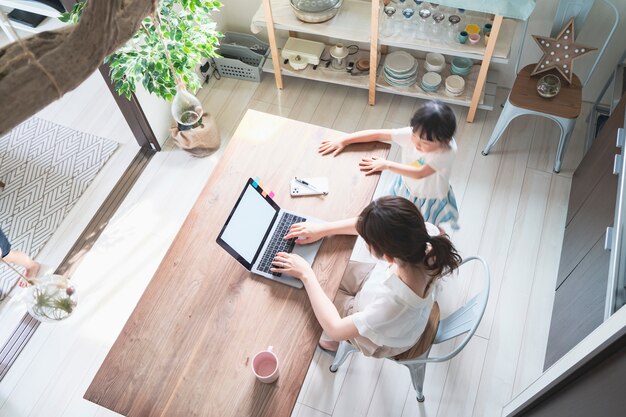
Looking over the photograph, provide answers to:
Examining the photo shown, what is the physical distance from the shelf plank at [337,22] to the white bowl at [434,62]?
0.46 meters

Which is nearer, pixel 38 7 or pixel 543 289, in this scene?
pixel 543 289

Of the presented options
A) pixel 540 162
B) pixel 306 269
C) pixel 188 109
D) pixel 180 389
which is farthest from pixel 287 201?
pixel 540 162

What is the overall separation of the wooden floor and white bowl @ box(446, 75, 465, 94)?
26 centimetres

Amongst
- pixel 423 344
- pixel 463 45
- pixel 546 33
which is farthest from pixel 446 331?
pixel 546 33

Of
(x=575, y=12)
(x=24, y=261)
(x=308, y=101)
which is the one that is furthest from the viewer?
(x=308, y=101)

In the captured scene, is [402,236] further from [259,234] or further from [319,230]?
[259,234]

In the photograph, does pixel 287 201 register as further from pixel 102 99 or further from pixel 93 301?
pixel 102 99

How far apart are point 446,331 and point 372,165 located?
0.71 m

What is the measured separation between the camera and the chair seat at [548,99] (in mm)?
2539

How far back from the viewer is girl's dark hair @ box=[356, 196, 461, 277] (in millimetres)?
1488

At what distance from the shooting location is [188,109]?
2.81m

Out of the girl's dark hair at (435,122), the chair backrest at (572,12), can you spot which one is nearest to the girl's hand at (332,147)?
the girl's dark hair at (435,122)

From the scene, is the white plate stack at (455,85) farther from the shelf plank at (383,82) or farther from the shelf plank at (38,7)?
the shelf plank at (38,7)

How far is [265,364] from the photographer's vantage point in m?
1.59
